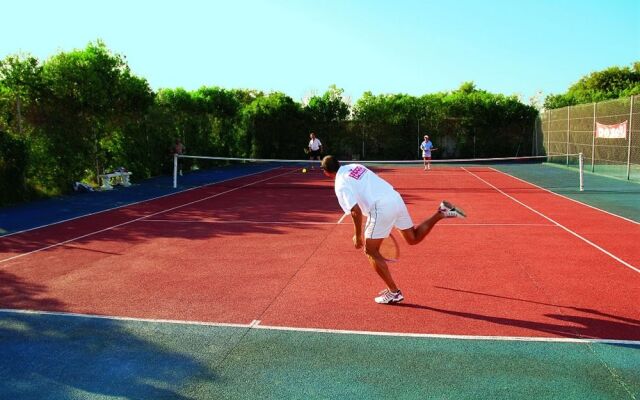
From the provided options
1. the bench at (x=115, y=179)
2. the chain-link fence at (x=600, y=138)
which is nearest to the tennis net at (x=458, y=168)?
the chain-link fence at (x=600, y=138)

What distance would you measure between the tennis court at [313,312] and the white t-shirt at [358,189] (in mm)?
1264

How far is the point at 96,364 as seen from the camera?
4887 mm

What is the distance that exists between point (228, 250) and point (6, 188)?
9358 millimetres

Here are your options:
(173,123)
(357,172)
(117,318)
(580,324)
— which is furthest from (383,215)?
(173,123)

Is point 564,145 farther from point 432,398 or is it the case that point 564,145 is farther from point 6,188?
point 432,398

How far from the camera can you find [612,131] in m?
20.5

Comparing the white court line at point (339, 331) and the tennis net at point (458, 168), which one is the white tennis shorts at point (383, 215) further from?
the tennis net at point (458, 168)

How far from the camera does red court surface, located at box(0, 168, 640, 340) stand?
604 cm

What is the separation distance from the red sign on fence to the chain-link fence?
12cm

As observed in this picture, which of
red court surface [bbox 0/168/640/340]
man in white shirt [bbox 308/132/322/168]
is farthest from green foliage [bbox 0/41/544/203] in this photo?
man in white shirt [bbox 308/132/322/168]

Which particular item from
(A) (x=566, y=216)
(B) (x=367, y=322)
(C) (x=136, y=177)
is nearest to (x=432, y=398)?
(B) (x=367, y=322)

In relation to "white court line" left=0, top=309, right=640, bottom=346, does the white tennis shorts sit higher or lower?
higher

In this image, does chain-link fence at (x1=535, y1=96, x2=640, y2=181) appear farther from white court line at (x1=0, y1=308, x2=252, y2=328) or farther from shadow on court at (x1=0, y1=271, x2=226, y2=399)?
shadow on court at (x1=0, y1=271, x2=226, y2=399)

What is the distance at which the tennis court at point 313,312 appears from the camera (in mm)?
4500
